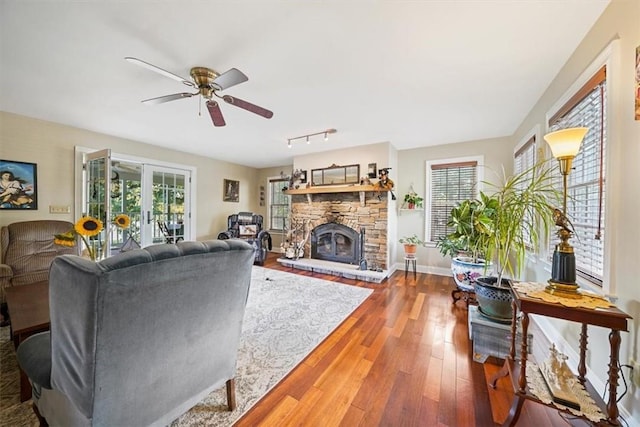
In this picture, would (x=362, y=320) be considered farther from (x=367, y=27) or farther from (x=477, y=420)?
(x=367, y=27)

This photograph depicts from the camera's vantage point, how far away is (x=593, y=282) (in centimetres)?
157

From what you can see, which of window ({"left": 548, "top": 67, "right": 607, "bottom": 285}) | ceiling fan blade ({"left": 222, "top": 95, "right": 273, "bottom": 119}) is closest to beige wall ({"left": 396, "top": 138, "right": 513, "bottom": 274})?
window ({"left": 548, "top": 67, "right": 607, "bottom": 285})

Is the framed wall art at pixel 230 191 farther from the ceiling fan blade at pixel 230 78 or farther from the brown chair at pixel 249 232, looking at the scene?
the ceiling fan blade at pixel 230 78

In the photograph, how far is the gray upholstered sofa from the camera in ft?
2.72

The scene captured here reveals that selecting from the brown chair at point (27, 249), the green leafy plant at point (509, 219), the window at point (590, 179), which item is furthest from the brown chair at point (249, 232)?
the window at point (590, 179)

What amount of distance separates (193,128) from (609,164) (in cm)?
445

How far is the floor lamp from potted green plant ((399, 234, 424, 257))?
2869 millimetres

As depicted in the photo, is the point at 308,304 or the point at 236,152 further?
the point at 236,152

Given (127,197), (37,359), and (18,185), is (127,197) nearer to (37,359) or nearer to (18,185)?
(18,185)

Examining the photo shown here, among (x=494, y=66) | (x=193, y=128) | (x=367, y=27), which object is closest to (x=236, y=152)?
(x=193, y=128)

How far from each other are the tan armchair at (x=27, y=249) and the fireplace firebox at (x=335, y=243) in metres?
3.77

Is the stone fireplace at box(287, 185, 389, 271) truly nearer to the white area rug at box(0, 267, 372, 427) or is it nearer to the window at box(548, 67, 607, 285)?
the white area rug at box(0, 267, 372, 427)

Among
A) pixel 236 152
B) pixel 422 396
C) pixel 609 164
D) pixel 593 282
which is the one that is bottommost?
pixel 422 396

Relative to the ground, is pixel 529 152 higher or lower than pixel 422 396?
higher
